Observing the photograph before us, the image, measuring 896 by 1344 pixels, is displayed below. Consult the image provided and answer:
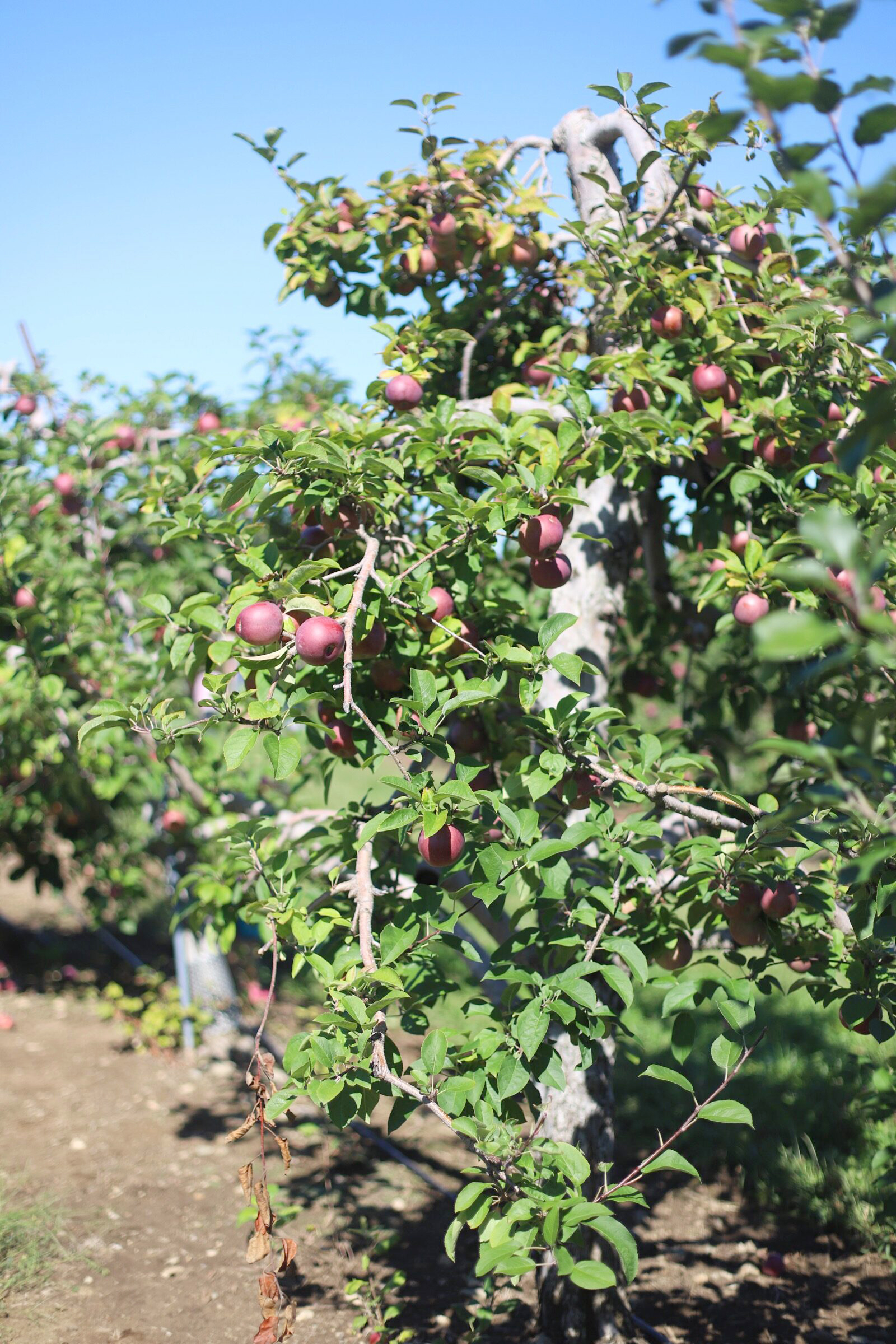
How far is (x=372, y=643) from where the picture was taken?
178 centimetres

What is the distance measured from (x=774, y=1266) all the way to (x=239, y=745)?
2340mm

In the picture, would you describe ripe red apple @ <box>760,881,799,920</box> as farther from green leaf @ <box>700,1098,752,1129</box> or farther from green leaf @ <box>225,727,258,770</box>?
green leaf @ <box>225,727,258,770</box>

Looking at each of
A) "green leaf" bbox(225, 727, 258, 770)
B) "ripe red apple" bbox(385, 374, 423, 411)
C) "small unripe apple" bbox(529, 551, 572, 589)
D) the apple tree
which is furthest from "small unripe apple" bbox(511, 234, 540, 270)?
"green leaf" bbox(225, 727, 258, 770)

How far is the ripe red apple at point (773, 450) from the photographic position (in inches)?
88.8

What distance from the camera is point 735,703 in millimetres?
3047

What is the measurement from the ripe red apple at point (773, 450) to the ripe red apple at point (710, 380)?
5.7 inches

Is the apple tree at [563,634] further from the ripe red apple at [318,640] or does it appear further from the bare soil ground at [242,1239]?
the bare soil ground at [242,1239]

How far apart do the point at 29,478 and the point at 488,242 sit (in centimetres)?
239

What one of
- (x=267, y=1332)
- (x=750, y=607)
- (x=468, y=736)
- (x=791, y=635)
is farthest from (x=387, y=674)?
(x=791, y=635)

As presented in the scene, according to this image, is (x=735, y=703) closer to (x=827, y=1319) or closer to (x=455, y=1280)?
(x=827, y=1319)

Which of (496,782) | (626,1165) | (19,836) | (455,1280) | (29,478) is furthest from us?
(19,836)

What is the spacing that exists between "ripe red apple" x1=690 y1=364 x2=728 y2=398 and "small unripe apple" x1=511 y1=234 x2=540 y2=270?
2.40 ft

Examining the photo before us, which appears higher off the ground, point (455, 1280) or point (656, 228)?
point (656, 228)

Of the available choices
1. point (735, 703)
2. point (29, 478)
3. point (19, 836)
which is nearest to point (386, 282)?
point (735, 703)
